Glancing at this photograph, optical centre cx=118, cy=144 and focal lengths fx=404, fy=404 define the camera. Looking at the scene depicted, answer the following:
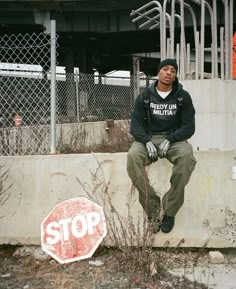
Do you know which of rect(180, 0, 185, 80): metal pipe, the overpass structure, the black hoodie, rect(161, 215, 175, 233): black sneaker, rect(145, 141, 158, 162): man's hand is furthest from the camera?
the overpass structure

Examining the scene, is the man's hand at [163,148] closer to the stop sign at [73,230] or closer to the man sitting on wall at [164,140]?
the man sitting on wall at [164,140]

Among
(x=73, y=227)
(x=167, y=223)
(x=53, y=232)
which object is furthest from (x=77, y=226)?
(x=167, y=223)

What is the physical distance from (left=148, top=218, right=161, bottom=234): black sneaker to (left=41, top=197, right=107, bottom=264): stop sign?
18.1 inches

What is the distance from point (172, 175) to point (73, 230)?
1.02 metres

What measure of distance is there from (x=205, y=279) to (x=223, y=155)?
1196mm

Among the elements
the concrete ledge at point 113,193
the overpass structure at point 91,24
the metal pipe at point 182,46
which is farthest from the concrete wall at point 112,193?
the overpass structure at point 91,24

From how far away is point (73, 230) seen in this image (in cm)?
365

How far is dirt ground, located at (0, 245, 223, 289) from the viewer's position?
310 centimetres

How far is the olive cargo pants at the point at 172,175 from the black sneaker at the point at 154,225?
0.07 metres

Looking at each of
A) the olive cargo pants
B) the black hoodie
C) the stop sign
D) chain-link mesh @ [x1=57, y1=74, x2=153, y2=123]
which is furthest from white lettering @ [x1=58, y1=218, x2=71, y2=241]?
chain-link mesh @ [x1=57, y1=74, x2=153, y2=123]

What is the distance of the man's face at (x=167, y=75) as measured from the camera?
3646 millimetres

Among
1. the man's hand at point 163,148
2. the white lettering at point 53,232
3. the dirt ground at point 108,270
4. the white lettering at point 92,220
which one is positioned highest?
the man's hand at point 163,148

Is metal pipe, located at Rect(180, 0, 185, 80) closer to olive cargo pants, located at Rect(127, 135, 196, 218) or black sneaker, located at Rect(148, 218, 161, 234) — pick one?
olive cargo pants, located at Rect(127, 135, 196, 218)

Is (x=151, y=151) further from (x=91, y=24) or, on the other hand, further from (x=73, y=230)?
(x=91, y=24)
